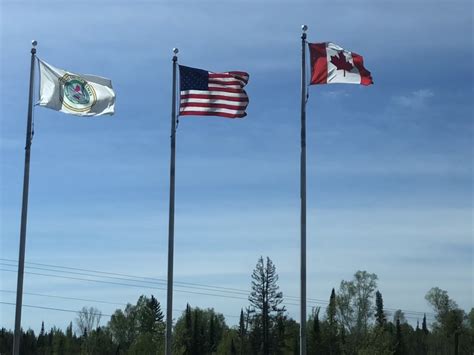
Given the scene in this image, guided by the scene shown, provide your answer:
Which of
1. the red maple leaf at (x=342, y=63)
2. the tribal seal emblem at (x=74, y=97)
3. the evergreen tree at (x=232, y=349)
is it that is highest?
the red maple leaf at (x=342, y=63)

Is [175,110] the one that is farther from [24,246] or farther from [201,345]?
[201,345]

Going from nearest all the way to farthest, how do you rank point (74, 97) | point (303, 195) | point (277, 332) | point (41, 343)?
point (303, 195), point (74, 97), point (277, 332), point (41, 343)

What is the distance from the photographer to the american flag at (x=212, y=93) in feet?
85.8

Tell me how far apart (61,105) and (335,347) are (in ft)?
268

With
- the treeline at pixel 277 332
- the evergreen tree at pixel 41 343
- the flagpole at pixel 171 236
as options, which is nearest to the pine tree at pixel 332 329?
the treeline at pixel 277 332

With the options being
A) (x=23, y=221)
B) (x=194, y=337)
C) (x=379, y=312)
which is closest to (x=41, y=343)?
(x=194, y=337)

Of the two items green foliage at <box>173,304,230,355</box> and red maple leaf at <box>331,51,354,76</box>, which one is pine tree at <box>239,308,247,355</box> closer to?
green foliage at <box>173,304,230,355</box>

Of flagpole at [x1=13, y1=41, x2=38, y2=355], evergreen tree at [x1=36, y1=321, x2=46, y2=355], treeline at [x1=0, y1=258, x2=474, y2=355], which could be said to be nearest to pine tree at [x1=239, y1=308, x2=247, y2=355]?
treeline at [x1=0, y1=258, x2=474, y2=355]

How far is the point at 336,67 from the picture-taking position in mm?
25656

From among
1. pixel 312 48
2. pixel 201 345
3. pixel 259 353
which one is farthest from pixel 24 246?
pixel 201 345

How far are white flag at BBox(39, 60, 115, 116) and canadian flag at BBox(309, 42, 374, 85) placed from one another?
6.42 m

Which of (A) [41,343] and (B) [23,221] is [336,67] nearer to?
(B) [23,221]

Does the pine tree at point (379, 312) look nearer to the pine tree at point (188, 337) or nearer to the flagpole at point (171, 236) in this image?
the pine tree at point (188, 337)

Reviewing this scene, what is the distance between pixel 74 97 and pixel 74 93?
131mm
